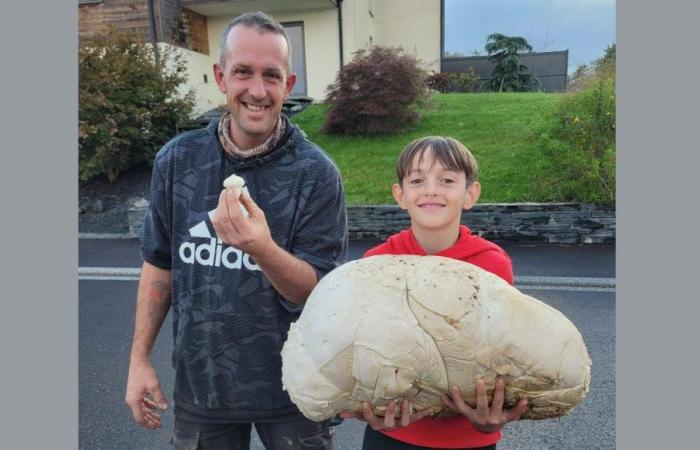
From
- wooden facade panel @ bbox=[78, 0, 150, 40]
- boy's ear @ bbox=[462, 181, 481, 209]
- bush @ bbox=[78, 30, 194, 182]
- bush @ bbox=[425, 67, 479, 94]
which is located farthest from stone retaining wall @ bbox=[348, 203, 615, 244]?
bush @ bbox=[425, 67, 479, 94]

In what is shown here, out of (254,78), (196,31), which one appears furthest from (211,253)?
(196,31)

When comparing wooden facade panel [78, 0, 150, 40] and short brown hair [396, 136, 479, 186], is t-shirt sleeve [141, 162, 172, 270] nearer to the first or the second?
short brown hair [396, 136, 479, 186]

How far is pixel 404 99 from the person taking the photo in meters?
12.7

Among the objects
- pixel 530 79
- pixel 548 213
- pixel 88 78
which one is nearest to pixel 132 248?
pixel 88 78

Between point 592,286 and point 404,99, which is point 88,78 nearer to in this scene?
point 404,99

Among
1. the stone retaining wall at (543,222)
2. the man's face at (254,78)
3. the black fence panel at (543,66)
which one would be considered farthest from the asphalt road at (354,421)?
the black fence panel at (543,66)

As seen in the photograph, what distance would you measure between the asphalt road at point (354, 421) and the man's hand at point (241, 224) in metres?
2.46

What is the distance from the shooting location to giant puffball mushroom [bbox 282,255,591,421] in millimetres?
1698

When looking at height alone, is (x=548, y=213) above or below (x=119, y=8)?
below

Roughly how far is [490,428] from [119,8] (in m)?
17.3

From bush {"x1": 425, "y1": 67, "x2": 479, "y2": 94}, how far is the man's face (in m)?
17.4

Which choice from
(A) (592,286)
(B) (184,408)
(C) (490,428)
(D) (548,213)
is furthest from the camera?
(D) (548,213)

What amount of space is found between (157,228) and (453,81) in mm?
19075

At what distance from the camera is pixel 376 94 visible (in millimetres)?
12516
